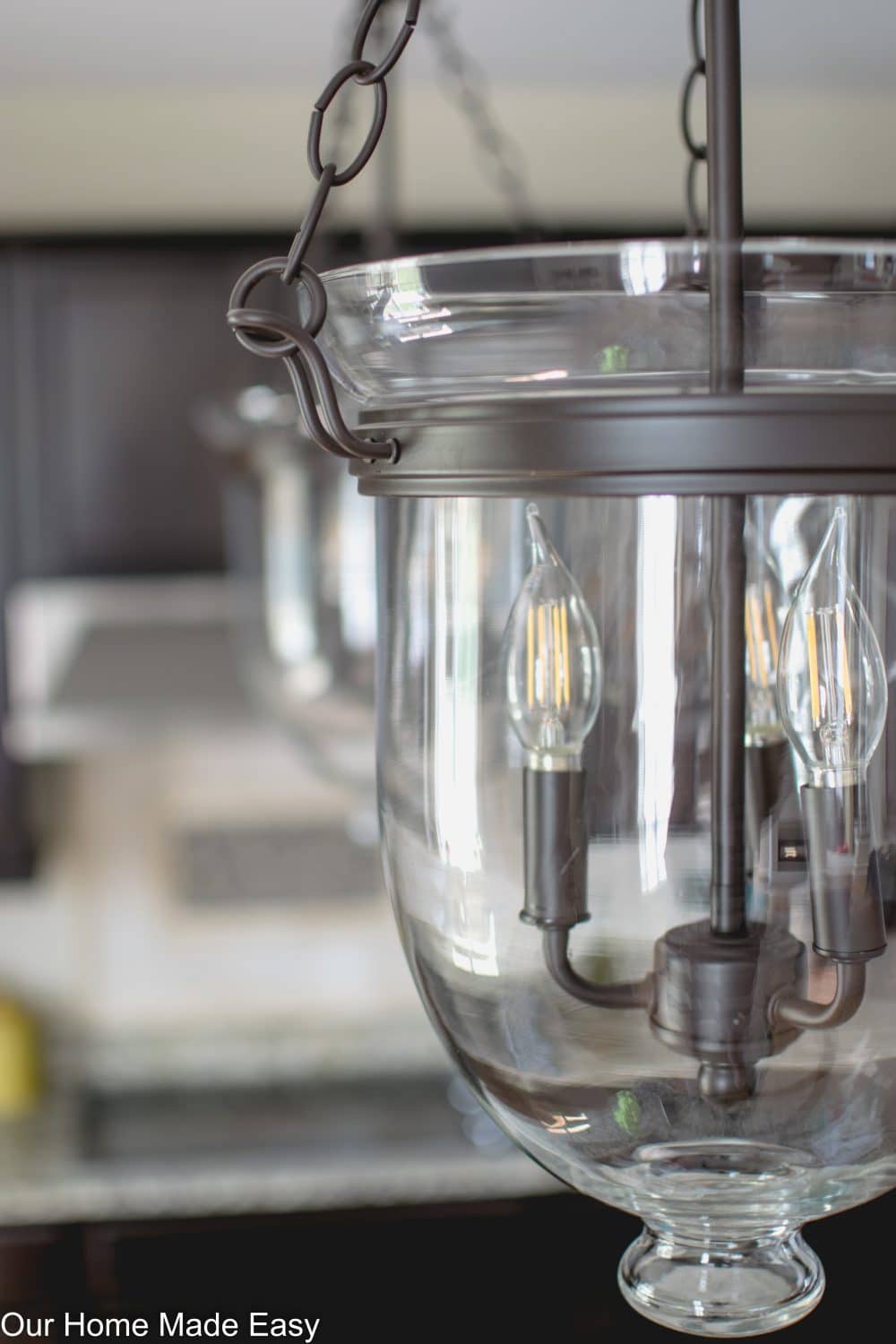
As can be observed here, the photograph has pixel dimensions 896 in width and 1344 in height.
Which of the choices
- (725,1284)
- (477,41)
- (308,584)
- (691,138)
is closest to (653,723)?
(725,1284)

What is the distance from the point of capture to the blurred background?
209 cm

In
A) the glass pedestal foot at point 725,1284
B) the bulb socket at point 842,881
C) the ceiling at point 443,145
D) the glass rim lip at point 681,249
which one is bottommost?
the glass pedestal foot at point 725,1284

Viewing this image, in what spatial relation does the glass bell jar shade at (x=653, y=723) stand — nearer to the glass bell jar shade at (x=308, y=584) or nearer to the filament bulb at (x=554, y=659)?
the filament bulb at (x=554, y=659)

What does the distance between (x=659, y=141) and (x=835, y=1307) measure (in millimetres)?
2237

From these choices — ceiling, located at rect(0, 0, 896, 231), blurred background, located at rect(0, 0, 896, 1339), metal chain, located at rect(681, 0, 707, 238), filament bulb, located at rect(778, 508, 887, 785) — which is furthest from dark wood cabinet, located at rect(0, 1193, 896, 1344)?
ceiling, located at rect(0, 0, 896, 231)

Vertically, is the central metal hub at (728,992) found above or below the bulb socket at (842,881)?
below

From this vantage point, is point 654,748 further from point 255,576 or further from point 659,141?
point 659,141

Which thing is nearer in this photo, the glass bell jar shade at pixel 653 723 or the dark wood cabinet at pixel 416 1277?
the glass bell jar shade at pixel 653 723

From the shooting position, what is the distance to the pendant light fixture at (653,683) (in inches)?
10.0

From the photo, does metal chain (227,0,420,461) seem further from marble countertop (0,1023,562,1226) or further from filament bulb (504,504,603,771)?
marble countertop (0,1023,562,1226)

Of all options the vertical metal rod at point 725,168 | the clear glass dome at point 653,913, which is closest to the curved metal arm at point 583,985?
the clear glass dome at point 653,913

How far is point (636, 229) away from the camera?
2238 millimetres

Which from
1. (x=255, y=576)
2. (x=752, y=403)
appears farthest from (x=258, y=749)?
(x=752, y=403)

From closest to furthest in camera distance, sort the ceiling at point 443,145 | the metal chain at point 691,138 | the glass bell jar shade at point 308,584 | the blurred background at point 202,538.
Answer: the metal chain at point 691,138, the glass bell jar shade at point 308,584, the blurred background at point 202,538, the ceiling at point 443,145
